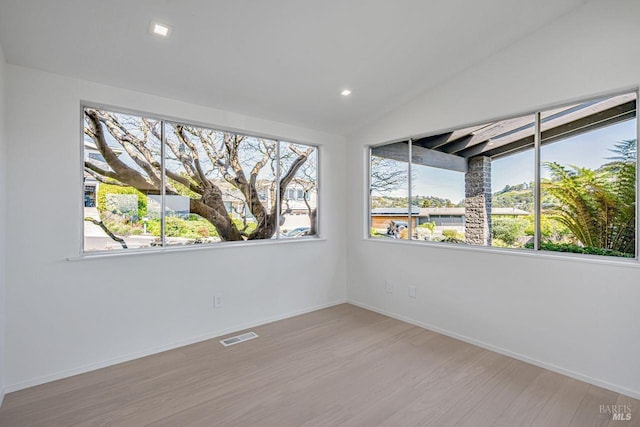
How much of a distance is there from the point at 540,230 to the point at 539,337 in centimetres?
93

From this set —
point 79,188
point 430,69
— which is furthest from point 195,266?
point 430,69

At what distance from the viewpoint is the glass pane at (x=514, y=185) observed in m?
2.99

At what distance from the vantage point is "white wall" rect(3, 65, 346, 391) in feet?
8.07

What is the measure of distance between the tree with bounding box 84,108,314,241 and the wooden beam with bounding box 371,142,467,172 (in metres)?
1.06

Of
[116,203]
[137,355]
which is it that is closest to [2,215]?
[116,203]

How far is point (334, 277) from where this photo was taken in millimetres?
4668

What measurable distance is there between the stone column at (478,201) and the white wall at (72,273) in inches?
97.5

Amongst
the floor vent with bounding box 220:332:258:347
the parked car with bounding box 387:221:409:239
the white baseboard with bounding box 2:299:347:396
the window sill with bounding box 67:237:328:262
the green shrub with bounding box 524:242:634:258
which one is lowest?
the floor vent with bounding box 220:332:258:347

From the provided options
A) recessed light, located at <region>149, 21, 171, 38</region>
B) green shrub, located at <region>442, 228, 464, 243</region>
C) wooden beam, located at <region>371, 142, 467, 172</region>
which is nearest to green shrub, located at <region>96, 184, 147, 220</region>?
recessed light, located at <region>149, 21, 171, 38</region>

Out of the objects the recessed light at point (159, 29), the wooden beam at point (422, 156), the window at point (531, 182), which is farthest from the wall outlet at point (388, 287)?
the recessed light at point (159, 29)

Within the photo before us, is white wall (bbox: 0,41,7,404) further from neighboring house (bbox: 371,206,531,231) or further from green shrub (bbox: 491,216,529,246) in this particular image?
green shrub (bbox: 491,216,529,246)

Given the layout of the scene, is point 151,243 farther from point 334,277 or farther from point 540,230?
point 540,230

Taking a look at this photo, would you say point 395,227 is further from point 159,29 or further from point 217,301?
point 159,29

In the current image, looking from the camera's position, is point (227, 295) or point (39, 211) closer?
point (39, 211)
